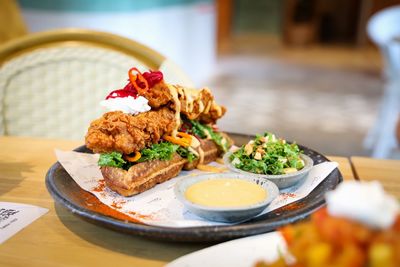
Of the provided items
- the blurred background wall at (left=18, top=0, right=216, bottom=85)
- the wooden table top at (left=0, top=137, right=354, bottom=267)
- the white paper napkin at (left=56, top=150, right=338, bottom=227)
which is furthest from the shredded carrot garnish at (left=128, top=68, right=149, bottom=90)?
the blurred background wall at (left=18, top=0, right=216, bottom=85)

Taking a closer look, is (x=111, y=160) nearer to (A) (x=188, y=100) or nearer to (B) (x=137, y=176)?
(B) (x=137, y=176)

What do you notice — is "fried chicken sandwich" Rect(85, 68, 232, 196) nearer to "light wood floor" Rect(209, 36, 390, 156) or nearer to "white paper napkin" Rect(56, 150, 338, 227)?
"white paper napkin" Rect(56, 150, 338, 227)

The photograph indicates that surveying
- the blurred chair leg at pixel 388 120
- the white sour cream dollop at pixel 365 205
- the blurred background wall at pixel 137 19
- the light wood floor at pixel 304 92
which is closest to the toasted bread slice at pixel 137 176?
the white sour cream dollop at pixel 365 205

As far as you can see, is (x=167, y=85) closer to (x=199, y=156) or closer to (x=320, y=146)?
(x=199, y=156)

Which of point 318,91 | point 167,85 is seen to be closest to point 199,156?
point 167,85

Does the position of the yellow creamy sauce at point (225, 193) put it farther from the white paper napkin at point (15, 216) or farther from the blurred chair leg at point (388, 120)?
the blurred chair leg at point (388, 120)
